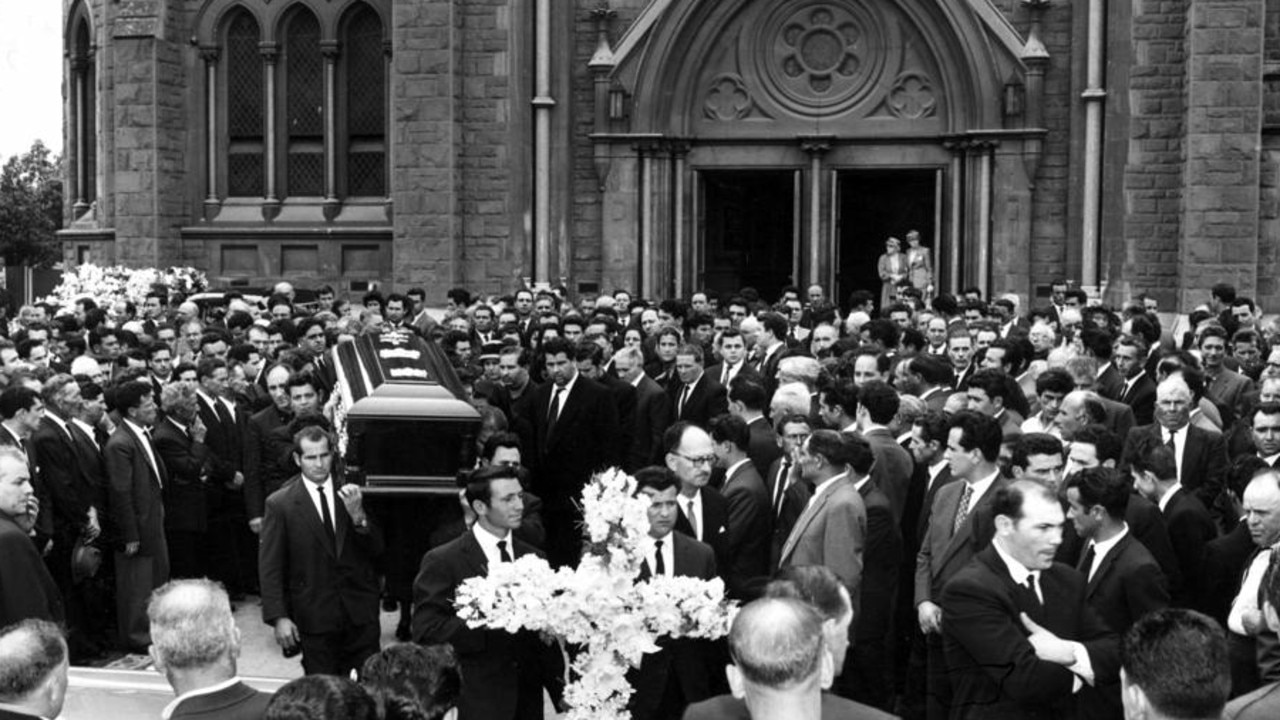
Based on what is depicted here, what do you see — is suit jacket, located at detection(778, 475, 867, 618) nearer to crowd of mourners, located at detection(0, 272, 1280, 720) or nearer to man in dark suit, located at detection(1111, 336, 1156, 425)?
crowd of mourners, located at detection(0, 272, 1280, 720)

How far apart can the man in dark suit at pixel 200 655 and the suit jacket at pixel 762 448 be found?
199 inches

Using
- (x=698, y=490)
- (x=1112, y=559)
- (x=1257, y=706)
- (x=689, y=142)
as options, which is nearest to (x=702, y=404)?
(x=698, y=490)

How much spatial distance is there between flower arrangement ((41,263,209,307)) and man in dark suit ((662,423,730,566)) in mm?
14774

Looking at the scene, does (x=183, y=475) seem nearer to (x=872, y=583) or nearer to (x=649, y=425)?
(x=649, y=425)

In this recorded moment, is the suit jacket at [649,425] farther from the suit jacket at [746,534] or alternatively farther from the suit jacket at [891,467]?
the suit jacket at [746,534]

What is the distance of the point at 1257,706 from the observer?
476 cm

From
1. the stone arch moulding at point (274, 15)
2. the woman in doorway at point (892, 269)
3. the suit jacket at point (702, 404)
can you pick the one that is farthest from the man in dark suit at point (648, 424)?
the stone arch moulding at point (274, 15)

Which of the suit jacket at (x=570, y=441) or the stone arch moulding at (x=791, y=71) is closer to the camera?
the suit jacket at (x=570, y=441)

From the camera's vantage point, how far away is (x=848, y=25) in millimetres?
22578

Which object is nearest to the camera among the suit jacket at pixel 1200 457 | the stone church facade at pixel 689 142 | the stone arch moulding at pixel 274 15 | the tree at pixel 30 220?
the suit jacket at pixel 1200 457

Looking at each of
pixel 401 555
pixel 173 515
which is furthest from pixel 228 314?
pixel 401 555

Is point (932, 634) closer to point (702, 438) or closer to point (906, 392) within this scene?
point (702, 438)

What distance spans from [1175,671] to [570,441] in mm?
7429

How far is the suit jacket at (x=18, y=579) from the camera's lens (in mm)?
→ 7195
